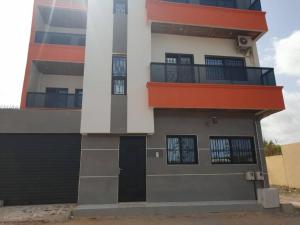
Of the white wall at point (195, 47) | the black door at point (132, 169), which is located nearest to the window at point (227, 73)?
the white wall at point (195, 47)

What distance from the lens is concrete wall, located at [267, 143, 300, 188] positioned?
573 inches

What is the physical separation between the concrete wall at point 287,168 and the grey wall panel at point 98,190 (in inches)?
463

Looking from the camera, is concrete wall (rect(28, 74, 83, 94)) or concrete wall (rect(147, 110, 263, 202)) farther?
concrete wall (rect(28, 74, 83, 94))

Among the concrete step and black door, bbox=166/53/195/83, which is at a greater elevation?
black door, bbox=166/53/195/83

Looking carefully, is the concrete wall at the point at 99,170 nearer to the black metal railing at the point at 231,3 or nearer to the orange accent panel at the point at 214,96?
the orange accent panel at the point at 214,96

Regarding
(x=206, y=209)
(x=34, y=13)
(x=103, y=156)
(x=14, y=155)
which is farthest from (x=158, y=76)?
(x=34, y=13)

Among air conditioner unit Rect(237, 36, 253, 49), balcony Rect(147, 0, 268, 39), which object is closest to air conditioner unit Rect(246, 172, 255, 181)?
air conditioner unit Rect(237, 36, 253, 49)

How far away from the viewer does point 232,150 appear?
1009 centimetres

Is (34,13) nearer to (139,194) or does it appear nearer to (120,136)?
(120,136)

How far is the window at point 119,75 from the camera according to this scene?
968 centimetres

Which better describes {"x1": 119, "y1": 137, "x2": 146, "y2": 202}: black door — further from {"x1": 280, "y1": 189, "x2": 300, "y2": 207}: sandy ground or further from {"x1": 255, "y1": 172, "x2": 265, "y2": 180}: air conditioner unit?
{"x1": 280, "y1": 189, "x2": 300, "y2": 207}: sandy ground

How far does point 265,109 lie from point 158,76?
4.64m

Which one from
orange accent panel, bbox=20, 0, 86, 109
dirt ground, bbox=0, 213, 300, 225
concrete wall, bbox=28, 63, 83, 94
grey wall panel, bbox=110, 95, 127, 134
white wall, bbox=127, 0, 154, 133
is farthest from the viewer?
concrete wall, bbox=28, 63, 83, 94

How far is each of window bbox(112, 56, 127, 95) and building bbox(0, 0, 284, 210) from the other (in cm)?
4
